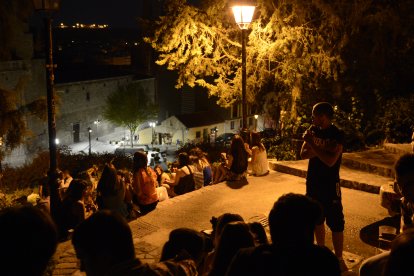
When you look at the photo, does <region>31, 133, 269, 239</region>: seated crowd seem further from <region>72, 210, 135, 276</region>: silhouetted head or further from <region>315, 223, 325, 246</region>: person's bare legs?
<region>72, 210, 135, 276</region>: silhouetted head

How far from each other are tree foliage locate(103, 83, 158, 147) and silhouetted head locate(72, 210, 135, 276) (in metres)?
49.7

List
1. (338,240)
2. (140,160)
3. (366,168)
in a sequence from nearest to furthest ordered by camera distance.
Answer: (338,240), (140,160), (366,168)

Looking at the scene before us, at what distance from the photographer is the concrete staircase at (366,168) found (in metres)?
9.62

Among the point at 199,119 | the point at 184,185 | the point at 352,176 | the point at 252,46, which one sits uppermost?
the point at 252,46

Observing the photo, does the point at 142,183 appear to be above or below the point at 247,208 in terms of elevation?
above

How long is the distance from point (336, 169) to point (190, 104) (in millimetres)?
50817

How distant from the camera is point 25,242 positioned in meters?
2.48

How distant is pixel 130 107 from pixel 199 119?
7548mm

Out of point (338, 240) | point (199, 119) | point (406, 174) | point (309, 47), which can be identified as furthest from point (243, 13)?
point (199, 119)

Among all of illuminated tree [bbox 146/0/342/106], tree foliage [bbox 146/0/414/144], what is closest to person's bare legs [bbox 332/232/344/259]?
tree foliage [bbox 146/0/414/144]

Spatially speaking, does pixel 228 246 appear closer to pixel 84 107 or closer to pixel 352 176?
pixel 352 176

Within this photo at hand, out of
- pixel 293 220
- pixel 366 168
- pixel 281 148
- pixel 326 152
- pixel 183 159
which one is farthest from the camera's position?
pixel 281 148

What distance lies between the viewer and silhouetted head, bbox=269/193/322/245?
2.97 m

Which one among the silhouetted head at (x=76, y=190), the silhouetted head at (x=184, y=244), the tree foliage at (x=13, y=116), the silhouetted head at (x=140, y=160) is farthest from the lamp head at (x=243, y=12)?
the silhouetted head at (x=184, y=244)
